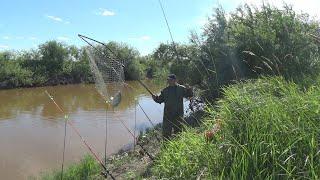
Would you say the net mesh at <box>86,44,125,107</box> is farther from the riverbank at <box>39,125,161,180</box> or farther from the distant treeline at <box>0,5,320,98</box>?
the riverbank at <box>39,125,161,180</box>

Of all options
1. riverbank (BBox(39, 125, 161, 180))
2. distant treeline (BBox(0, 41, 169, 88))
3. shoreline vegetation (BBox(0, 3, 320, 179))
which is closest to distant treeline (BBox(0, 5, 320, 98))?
shoreline vegetation (BBox(0, 3, 320, 179))

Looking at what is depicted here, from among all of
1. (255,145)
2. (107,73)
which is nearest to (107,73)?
(107,73)

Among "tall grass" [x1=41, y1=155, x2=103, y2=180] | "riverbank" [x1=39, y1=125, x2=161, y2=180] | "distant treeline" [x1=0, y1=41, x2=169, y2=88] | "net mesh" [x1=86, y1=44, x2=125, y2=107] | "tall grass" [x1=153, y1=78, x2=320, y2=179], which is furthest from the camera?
"distant treeline" [x1=0, y1=41, x2=169, y2=88]

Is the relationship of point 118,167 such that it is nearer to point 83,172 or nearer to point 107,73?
point 83,172

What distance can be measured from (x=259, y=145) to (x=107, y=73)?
4557mm

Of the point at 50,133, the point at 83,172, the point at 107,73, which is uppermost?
the point at 107,73

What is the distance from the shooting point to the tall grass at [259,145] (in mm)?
3689

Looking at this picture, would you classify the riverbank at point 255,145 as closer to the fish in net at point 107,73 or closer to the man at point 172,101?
the man at point 172,101

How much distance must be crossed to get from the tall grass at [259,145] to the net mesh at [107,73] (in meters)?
3.13

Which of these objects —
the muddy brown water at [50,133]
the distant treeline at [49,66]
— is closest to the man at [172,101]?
the muddy brown water at [50,133]

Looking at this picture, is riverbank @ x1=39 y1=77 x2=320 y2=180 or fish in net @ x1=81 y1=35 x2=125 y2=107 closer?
riverbank @ x1=39 y1=77 x2=320 y2=180

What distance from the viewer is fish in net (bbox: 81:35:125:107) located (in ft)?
25.2

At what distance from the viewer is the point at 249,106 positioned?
173 inches

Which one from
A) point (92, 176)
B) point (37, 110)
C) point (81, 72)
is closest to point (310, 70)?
point (92, 176)
